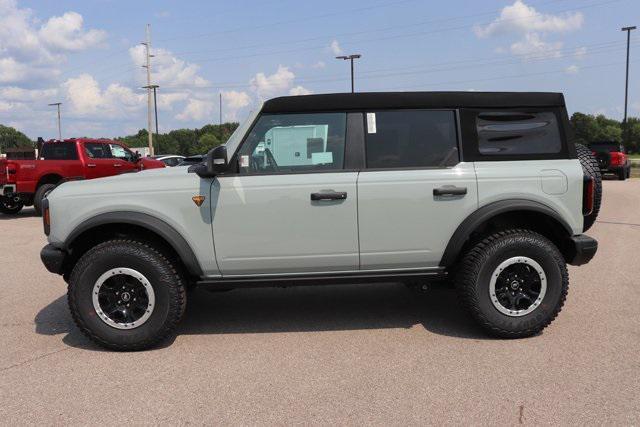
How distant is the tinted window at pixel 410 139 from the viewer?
4.21 m

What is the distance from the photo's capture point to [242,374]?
366cm

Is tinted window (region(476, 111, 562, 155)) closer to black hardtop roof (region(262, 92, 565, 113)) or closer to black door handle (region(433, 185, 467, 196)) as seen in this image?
black hardtop roof (region(262, 92, 565, 113))

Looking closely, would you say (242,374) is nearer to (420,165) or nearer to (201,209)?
(201,209)

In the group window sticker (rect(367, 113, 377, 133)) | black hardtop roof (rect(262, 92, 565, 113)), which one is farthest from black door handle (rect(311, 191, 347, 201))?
black hardtop roof (rect(262, 92, 565, 113))

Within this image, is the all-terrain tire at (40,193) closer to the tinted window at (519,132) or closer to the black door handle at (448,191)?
the black door handle at (448,191)

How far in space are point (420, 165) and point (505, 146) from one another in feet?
2.34

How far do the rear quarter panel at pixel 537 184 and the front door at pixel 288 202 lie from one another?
104 centimetres

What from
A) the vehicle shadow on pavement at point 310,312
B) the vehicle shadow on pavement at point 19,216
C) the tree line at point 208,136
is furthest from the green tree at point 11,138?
the vehicle shadow on pavement at point 310,312

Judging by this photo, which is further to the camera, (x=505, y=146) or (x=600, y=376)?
(x=505, y=146)

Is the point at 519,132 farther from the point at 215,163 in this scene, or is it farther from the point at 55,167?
the point at 55,167

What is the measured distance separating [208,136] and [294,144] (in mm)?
98284

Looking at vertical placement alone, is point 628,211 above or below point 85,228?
below

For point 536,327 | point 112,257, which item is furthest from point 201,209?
point 536,327

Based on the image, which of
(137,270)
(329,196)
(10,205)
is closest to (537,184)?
(329,196)
